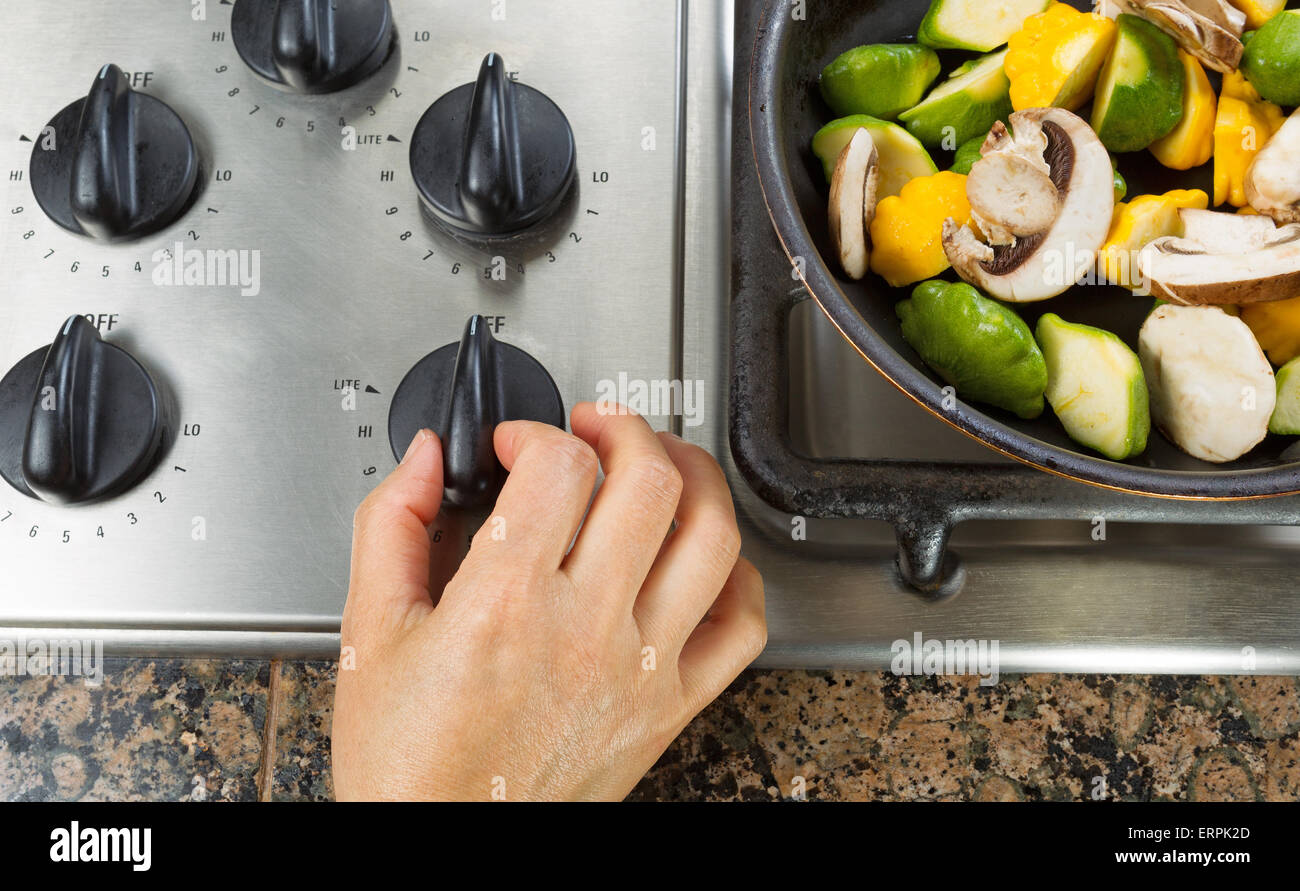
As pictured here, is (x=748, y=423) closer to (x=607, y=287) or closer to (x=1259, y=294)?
(x=607, y=287)

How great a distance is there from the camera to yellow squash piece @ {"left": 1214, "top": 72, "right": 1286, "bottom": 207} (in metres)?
0.53

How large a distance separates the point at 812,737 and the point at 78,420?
502mm

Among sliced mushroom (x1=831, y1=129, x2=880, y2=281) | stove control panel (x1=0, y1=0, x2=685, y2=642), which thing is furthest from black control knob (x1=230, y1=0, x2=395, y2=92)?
sliced mushroom (x1=831, y1=129, x2=880, y2=281)

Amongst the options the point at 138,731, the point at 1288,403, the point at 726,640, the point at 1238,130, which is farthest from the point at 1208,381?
the point at 138,731

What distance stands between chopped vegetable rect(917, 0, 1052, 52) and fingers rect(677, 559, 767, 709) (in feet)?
1.16

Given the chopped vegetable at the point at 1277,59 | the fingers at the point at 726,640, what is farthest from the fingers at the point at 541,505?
the chopped vegetable at the point at 1277,59

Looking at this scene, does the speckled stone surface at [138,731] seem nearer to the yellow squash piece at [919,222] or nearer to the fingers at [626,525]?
the fingers at [626,525]

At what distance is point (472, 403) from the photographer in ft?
1.63

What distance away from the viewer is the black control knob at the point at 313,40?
57cm

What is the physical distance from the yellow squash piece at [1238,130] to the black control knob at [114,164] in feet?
2.14

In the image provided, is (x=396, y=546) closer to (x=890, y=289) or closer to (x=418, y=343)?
(x=418, y=343)

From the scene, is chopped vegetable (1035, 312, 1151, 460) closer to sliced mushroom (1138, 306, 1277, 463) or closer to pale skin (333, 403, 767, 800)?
sliced mushroom (1138, 306, 1277, 463)

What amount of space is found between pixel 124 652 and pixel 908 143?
0.60 metres
